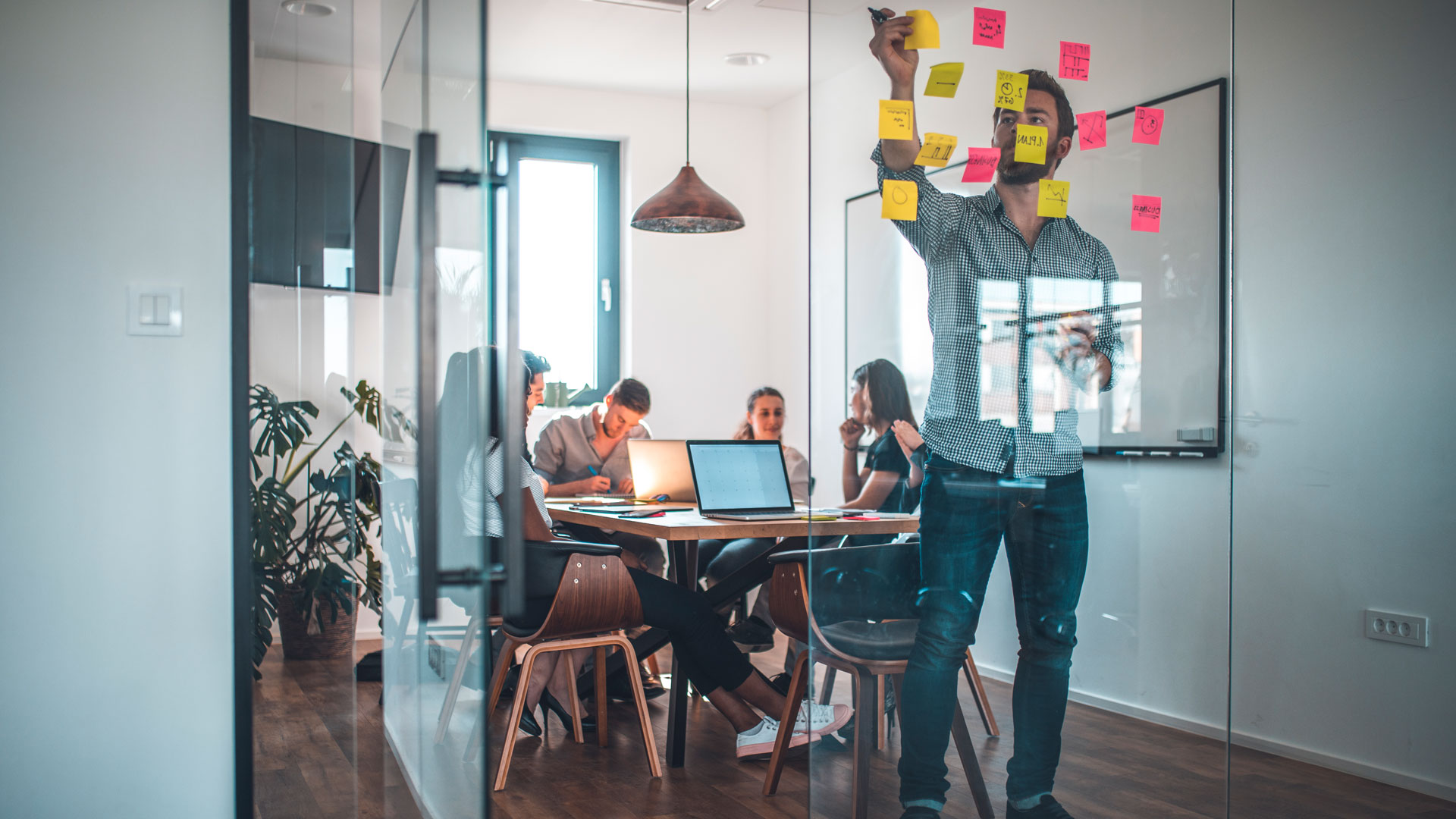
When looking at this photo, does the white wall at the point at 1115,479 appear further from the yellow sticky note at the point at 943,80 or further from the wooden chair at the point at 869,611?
the wooden chair at the point at 869,611

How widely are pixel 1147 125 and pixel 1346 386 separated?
844 millimetres

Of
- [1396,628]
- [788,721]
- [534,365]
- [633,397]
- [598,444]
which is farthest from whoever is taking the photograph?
[598,444]

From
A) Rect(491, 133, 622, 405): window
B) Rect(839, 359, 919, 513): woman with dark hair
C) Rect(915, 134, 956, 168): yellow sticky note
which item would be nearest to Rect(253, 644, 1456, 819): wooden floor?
Rect(839, 359, 919, 513): woman with dark hair

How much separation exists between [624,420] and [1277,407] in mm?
2681

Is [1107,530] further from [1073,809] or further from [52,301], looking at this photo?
[52,301]

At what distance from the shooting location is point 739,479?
11.5 ft

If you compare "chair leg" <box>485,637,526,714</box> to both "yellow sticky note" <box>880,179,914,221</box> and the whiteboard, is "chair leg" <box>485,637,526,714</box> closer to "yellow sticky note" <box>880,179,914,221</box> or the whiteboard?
the whiteboard

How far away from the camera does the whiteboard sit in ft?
7.79

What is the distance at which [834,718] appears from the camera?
2.34 m

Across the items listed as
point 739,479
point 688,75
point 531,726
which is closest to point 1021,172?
point 739,479

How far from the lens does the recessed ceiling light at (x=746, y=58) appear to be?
5113mm

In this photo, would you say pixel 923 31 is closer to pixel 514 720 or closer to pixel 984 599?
pixel 984 599

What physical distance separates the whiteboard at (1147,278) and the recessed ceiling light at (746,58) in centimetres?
288

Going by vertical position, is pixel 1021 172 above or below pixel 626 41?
below
